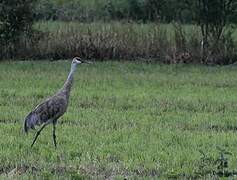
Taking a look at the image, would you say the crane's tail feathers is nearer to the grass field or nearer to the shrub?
the grass field

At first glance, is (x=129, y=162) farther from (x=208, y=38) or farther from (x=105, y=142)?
(x=208, y=38)

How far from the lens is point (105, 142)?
38.2 feet

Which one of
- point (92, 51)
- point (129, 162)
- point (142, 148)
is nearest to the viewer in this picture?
point (129, 162)

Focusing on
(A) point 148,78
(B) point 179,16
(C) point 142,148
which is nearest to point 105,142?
(C) point 142,148

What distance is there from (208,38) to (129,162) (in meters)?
17.7

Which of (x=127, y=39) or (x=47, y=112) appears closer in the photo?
(x=47, y=112)

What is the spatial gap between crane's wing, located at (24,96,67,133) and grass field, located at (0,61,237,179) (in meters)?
0.41

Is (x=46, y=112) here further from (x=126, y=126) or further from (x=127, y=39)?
(x=127, y=39)

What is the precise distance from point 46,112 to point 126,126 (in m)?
2.48

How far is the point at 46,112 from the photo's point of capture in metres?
11.1

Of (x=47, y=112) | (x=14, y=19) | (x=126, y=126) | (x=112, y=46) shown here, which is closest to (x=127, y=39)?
(x=112, y=46)

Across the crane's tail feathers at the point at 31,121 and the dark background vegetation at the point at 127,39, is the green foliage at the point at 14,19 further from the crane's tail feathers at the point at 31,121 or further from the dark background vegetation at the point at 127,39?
the crane's tail feathers at the point at 31,121

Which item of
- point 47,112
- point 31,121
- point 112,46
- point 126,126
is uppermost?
point 47,112

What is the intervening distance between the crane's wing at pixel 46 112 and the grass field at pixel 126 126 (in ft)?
1.35
